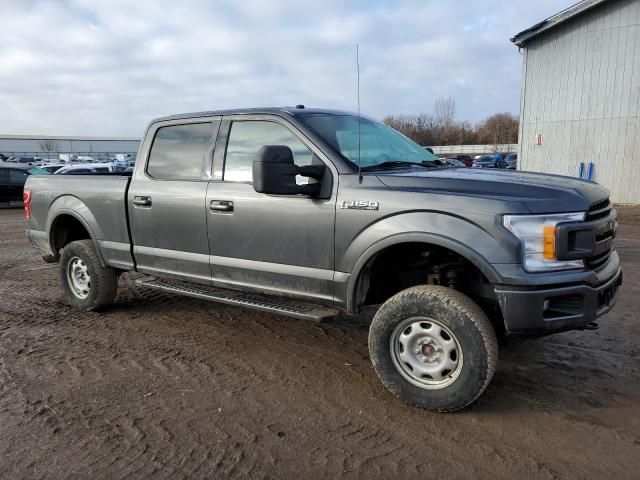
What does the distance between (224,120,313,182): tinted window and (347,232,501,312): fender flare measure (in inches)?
44.7

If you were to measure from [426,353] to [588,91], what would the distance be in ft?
49.4

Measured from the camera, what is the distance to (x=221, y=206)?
14.2 ft

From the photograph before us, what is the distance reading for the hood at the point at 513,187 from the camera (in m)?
3.09

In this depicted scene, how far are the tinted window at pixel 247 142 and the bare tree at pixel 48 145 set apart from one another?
8988 centimetres

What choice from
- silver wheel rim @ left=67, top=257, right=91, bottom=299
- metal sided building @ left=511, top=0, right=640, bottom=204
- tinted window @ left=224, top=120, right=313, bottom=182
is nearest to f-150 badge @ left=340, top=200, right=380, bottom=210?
tinted window @ left=224, top=120, right=313, bottom=182

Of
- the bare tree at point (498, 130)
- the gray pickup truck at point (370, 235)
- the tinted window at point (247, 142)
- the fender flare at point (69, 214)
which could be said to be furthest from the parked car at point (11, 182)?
the bare tree at point (498, 130)

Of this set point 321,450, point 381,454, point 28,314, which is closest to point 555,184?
point 381,454

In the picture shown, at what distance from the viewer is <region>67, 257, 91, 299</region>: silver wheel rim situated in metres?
5.73

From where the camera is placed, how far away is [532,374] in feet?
13.0

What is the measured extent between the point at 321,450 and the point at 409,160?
243 centimetres

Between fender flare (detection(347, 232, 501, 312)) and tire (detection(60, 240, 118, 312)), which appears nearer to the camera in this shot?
fender flare (detection(347, 232, 501, 312))

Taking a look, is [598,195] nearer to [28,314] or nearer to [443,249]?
[443,249]

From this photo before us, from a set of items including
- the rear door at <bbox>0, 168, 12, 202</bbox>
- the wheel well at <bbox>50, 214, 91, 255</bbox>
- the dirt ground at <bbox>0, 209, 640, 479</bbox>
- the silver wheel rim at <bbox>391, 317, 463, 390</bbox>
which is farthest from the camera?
the rear door at <bbox>0, 168, 12, 202</bbox>

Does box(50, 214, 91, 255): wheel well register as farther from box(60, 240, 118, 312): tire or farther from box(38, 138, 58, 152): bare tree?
box(38, 138, 58, 152): bare tree
